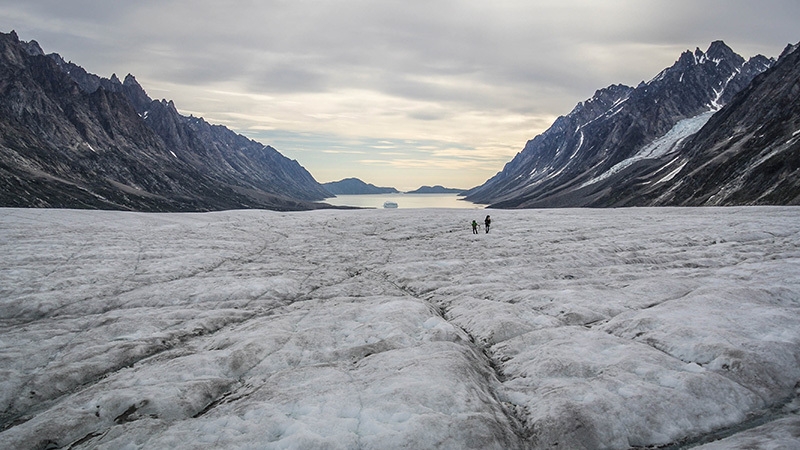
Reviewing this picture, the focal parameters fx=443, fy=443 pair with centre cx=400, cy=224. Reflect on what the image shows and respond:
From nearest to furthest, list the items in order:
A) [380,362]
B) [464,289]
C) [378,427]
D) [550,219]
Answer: [378,427]
[380,362]
[464,289]
[550,219]

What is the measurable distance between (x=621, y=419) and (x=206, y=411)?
1254 centimetres

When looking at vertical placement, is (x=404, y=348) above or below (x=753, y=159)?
below

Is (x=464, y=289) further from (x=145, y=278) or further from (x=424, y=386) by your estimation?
(x=145, y=278)

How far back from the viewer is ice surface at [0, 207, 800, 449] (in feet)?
41.0

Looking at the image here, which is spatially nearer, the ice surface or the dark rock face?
the ice surface

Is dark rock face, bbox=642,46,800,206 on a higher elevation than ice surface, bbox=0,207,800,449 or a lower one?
higher

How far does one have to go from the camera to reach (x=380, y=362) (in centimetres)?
1645

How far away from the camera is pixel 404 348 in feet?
58.1

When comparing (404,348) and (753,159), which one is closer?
(404,348)

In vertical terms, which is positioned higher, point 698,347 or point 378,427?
point 698,347

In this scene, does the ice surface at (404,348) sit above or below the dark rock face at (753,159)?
below

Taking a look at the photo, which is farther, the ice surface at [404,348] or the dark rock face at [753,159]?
the dark rock face at [753,159]

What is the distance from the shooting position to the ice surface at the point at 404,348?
41.0 ft

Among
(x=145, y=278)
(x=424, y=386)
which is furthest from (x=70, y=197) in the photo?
(x=424, y=386)
